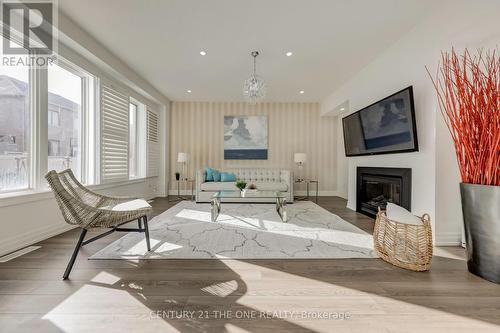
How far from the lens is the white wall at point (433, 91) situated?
2133mm

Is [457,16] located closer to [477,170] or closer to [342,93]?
[477,170]

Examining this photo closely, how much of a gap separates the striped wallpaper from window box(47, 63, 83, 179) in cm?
278

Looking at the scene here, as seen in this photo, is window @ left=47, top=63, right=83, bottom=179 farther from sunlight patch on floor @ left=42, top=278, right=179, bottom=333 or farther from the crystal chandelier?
the crystal chandelier

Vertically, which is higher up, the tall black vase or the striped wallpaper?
the striped wallpaper

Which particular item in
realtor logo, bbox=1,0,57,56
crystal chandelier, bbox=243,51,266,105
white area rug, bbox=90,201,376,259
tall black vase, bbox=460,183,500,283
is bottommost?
white area rug, bbox=90,201,376,259

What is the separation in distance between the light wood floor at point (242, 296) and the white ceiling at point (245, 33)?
8.60ft

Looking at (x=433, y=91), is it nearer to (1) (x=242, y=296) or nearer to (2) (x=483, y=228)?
(2) (x=483, y=228)

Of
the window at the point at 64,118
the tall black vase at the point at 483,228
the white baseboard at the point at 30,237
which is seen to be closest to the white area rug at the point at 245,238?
the tall black vase at the point at 483,228

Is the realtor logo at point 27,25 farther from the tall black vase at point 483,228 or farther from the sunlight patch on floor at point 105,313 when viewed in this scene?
the tall black vase at point 483,228

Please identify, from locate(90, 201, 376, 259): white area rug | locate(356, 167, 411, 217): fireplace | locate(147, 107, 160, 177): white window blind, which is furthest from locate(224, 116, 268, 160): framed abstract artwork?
locate(356, 167, 411, 217): fireplace

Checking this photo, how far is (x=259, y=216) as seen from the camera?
3715 millimetres

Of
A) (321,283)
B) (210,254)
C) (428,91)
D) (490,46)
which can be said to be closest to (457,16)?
(490,46)

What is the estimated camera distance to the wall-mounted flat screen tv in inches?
104

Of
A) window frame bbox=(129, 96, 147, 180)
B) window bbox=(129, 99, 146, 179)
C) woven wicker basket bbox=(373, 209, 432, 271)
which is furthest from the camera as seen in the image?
window frame bbox=(129, 96, 147, 180)
